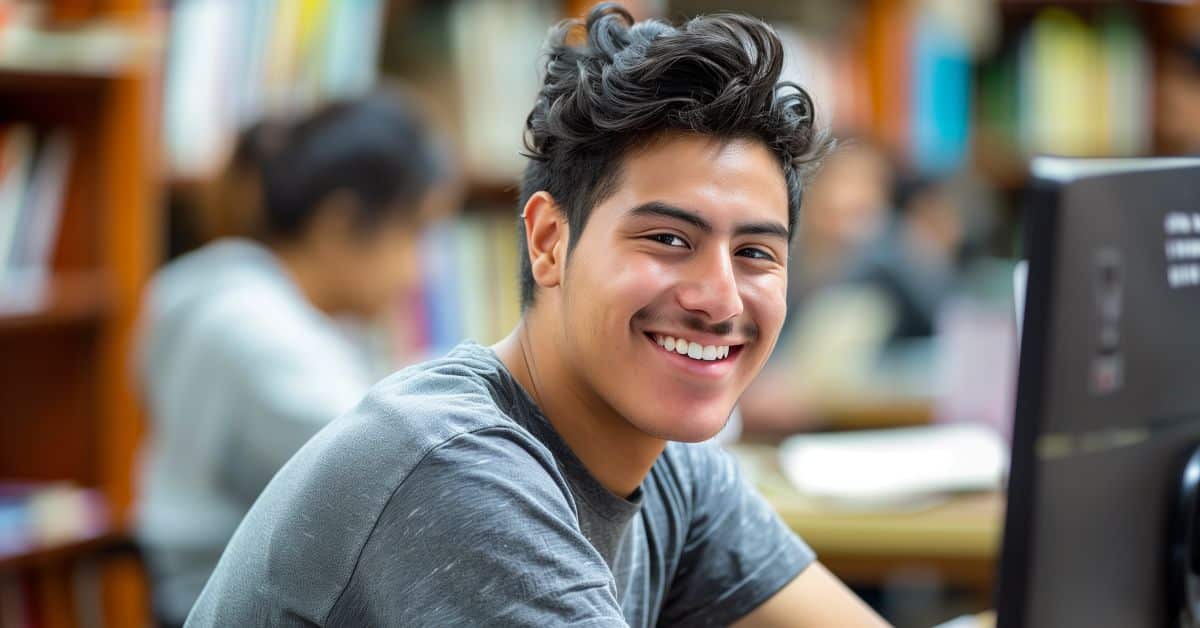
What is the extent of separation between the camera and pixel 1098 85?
370 centimetres

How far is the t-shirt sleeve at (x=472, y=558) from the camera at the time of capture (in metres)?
0.82

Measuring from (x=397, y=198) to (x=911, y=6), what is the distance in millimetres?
1883

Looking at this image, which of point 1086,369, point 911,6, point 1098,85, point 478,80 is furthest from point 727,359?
point 1098,85

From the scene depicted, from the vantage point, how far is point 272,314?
2.04 m

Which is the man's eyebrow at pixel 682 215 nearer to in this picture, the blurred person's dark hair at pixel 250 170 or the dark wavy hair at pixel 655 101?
the dark wavy hair at pixel 655 101

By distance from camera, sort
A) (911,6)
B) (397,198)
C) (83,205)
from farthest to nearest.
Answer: (911,6) < (83,205) < (397,198)

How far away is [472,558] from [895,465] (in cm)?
144

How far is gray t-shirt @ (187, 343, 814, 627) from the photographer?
0.83 meters

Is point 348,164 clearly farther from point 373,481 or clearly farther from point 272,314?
point 373,481

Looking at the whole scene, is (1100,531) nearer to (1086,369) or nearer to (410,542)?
(1086,369)

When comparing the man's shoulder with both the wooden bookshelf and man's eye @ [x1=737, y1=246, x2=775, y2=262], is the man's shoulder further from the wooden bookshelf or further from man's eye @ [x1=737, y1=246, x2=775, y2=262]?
the wooden bookshelf

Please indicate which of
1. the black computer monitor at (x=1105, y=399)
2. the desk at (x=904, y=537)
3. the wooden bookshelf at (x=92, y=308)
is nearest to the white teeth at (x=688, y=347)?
the black computer monitor at (x=1105, y=399)

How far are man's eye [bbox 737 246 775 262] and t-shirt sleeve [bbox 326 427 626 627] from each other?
0.77 ft

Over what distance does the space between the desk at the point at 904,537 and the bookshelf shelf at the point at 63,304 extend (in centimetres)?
127
